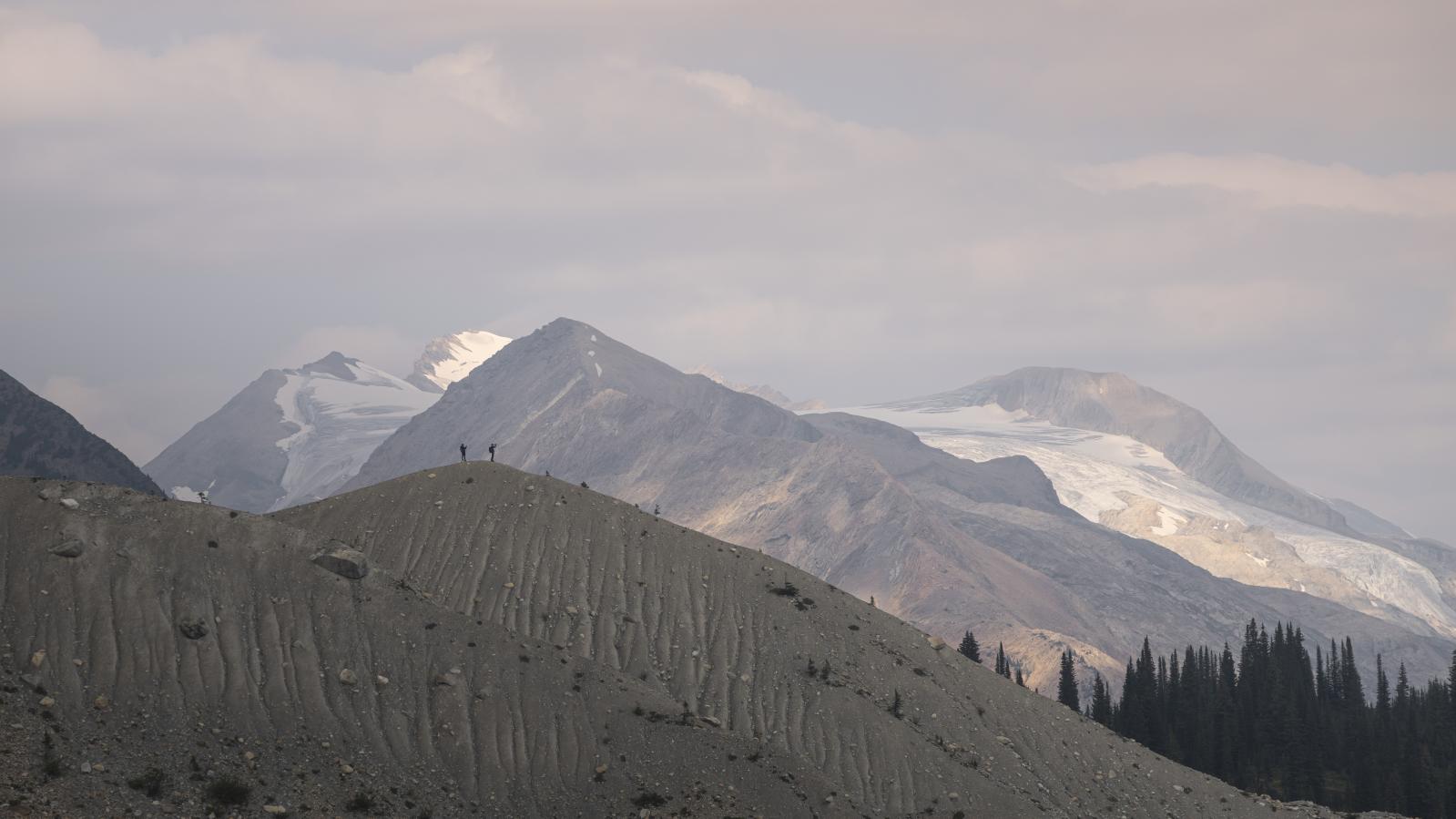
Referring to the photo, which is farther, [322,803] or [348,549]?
[348,549]

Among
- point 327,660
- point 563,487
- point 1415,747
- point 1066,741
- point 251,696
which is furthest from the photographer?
point 1415,747

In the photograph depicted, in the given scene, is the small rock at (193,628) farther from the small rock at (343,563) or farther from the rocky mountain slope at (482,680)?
the small rock at (343,563)

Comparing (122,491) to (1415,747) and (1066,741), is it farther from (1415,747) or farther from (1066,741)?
(1415,747)

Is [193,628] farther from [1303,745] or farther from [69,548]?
[1303,745]

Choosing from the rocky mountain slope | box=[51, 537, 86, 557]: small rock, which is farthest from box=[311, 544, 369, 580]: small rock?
box=[51, 537, 86, 557]: small rock

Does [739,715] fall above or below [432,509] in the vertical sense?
below

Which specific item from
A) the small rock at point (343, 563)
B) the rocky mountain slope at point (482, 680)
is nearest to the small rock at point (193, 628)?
the rocky mountain slope at point (482, 680)

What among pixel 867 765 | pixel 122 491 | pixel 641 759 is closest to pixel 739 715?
pixel 867 765

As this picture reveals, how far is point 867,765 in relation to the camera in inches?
4464

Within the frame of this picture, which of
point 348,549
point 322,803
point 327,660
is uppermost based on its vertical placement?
point 348,549

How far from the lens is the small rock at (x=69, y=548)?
96.9m

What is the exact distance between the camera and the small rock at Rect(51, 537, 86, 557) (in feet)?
318

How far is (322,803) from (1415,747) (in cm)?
13559

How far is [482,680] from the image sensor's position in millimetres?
101812
